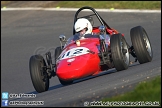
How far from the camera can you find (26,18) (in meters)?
24.4

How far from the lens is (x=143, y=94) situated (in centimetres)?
764

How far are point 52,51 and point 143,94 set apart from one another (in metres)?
11.2

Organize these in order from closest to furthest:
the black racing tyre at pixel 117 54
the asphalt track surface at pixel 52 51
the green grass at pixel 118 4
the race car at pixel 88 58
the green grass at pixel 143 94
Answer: the green grass at pixel 143 94 → the asphalt track surface at pixel 52 51 → the race car at pixel 88 58 → the black racing tyre at pixel 117 54 → the green grass at pixel 118 4

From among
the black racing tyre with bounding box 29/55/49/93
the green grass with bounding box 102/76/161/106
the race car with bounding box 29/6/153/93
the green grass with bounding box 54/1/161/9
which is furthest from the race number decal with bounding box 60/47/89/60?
the green grass with bounding box 54/1/161/9

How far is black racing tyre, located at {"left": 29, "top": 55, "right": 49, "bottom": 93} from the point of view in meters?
→ 11.4

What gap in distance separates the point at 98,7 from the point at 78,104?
17.2 meters

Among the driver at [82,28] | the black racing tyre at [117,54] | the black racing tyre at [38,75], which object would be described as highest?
the driver at [82,28]

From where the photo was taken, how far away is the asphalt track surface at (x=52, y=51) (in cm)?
896

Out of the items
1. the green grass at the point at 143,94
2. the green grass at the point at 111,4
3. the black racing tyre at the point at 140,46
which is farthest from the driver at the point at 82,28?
the green grass at the point at 111,4

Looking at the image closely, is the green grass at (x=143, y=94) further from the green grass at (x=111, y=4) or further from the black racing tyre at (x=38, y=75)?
the green grass at (x=111, y=4)

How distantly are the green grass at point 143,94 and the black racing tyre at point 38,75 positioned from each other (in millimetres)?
3540

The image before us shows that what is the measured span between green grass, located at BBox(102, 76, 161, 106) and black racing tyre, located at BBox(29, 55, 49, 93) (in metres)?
3.54

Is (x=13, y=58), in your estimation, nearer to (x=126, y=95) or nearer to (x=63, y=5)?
(x=63, y=5)

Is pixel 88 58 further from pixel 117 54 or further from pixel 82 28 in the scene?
pixel 82 28
